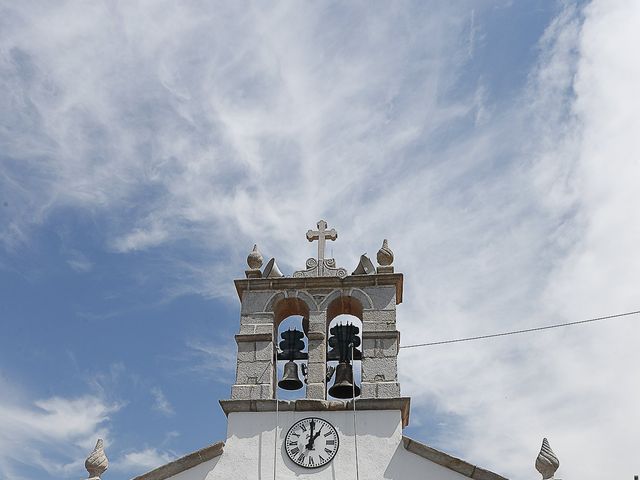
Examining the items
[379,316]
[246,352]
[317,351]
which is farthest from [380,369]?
[246,352]

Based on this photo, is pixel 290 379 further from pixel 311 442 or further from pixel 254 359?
pixel 311 442

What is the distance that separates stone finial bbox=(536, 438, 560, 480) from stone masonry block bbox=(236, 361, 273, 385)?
3.63 meters

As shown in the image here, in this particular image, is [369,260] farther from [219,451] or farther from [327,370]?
[219,451]

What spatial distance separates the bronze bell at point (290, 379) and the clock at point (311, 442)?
98 centimetres

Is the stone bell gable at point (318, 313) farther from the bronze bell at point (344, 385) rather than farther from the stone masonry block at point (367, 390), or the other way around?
the bronze bell at point (344, 385)

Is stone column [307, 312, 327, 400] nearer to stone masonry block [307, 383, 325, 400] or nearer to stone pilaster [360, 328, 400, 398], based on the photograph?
stone masonry block [307, 383, 325, 400]

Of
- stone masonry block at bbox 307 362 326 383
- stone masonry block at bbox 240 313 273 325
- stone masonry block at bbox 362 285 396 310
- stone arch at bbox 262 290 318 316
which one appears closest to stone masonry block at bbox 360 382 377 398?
stone masonry block at bbox 307 362 326 383

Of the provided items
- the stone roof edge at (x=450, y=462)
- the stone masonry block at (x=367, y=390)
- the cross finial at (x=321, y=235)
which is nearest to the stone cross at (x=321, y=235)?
the cross finial at (x=321, y=235)

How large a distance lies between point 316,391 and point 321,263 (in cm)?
206

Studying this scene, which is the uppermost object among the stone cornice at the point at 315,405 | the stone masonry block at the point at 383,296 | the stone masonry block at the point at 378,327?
the stone masonry block at the point at 383,296

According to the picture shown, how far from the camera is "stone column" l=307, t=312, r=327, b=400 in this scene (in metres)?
12.4

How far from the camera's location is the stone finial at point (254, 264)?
13578mm

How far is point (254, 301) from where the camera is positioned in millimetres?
13281

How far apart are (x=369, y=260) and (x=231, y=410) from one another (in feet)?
9.93
